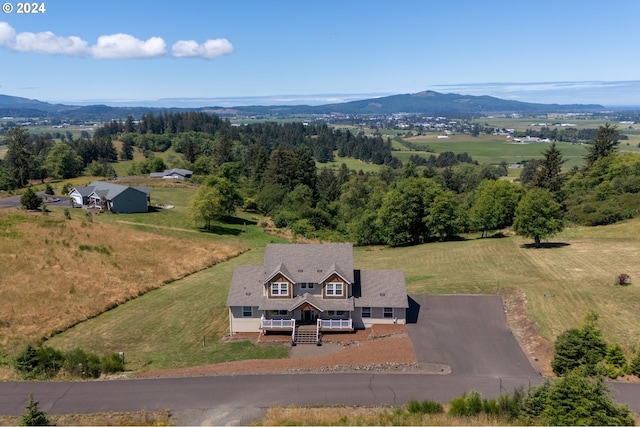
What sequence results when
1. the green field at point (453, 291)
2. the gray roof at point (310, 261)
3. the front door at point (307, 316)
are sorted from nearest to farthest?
the green field at point (453, 291), the gray roof at point (310, 261), the front door at point (307, 316)

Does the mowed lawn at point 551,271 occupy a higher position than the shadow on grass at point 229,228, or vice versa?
the mowed lawn at point 551,271

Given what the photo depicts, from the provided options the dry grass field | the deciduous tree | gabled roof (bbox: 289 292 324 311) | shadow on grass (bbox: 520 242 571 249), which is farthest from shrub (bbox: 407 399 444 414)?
shadow on grass (bbox: 520 242 571 249)

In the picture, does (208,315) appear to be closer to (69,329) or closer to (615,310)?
(69,329)

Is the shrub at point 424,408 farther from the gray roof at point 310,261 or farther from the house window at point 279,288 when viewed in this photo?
the house window at point 279,288

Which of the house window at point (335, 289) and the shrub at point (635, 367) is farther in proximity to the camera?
the house window at point (335, 289)

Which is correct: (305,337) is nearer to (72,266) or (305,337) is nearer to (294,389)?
(294,389)

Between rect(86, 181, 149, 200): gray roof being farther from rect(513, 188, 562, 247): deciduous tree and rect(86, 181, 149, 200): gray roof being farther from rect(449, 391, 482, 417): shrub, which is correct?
rect(449, 391, 482, 417): shrub

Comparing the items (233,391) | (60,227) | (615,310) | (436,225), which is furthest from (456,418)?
(60,227)

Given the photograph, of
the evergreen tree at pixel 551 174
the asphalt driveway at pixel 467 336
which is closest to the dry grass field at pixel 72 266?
the asphalt driveway at pixel 467 336
